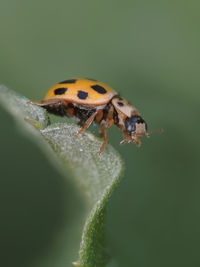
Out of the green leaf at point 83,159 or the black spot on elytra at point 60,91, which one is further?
the black spot on elytra at point 60,91

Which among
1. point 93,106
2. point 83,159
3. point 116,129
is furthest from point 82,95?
point 83,159

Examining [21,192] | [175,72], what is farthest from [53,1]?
[21,192]

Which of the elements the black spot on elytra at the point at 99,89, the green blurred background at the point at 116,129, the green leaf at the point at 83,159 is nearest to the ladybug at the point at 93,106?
the black spot on elytra at the point at 99,89

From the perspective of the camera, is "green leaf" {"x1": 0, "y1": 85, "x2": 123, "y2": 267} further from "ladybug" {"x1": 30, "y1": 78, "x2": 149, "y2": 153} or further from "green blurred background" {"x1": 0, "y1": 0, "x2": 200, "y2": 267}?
"ladybug" {"x1": 30, "y1": 78, "x2": 149, "y2": 153}

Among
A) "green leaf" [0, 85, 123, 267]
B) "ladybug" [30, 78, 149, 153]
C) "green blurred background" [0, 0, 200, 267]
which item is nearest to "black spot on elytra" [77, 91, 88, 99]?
"ladybug" [30, 78, 149, 153]

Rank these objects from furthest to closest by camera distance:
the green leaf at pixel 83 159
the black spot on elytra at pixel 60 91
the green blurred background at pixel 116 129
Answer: the black spot on elytra at pixel 60 91, the green blurred background at pixel 116 129, the green leaf at pixel 83 159

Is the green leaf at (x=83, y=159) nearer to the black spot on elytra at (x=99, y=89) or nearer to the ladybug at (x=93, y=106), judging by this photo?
the ladybug at (x=93, y=106)
